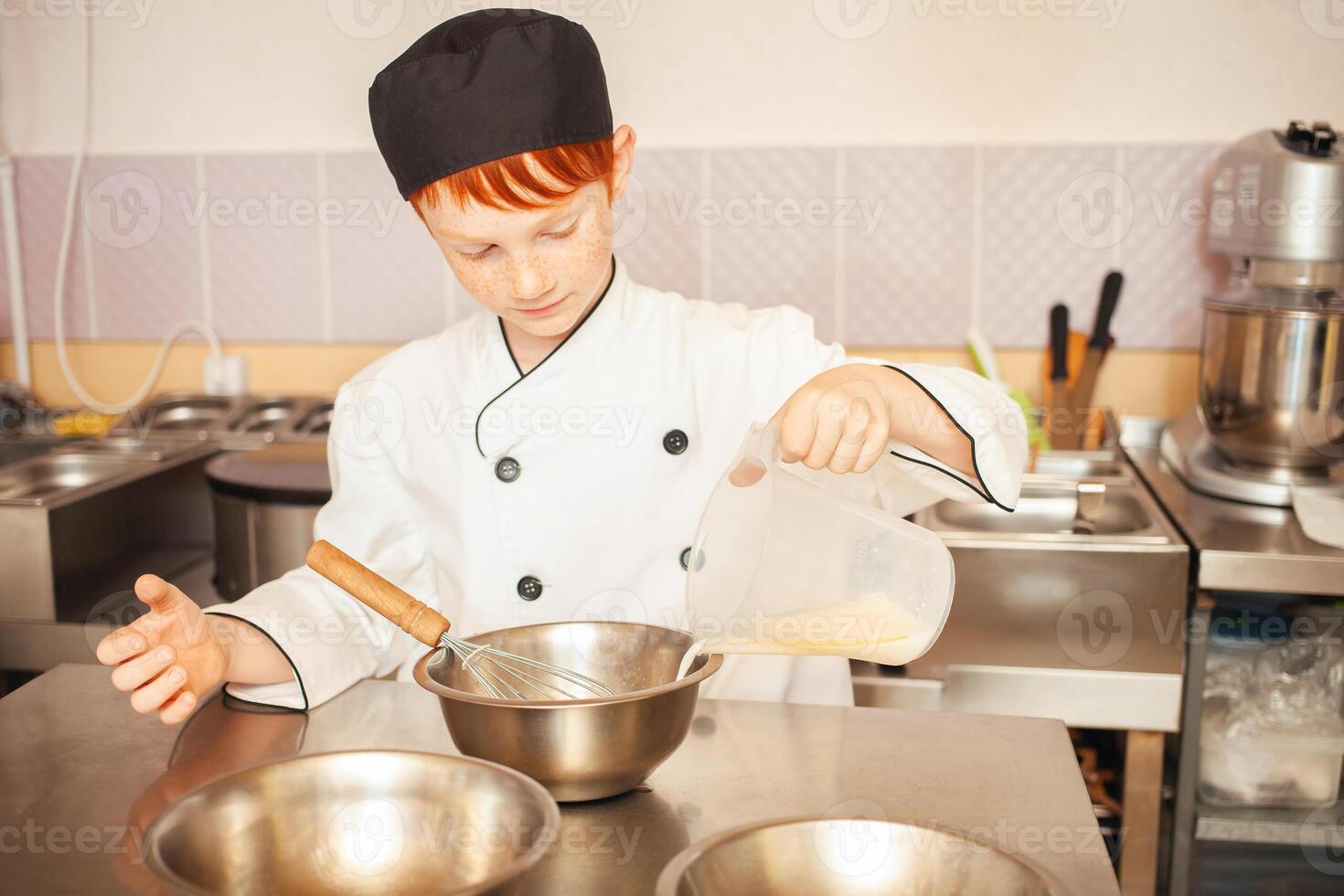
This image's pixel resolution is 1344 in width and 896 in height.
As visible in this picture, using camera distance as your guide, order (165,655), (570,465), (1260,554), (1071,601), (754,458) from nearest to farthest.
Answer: (754,458) → (165,655) → (570,465) → (1260,554) → (1071,601)

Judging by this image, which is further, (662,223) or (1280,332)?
(662,223)

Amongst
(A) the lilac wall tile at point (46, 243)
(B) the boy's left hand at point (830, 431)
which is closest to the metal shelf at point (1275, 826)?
(B) the boy's left hand at point (830, 431)

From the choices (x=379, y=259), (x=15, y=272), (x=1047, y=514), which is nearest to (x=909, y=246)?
(x=1047, y=514)

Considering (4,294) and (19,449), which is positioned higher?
(4,294)

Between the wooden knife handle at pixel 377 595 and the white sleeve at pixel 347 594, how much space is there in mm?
231

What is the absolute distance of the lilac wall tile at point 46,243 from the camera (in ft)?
9.12

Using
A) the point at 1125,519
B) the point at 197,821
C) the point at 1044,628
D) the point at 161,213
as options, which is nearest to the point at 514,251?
the point at 197,821

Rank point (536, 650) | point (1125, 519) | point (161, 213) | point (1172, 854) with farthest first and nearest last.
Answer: point (161, 213) < point (1125, 519) < point (1172, 854) < point (536, 650)

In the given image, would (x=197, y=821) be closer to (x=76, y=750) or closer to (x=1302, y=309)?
(x=76, y=750)

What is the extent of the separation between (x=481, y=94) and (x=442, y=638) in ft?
1.64

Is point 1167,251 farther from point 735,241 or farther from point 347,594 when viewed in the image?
point 347,594

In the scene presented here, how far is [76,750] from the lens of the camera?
3.66 feet

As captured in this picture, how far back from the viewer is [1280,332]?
2.02 metres

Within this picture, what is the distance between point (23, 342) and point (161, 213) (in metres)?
0.46
